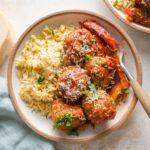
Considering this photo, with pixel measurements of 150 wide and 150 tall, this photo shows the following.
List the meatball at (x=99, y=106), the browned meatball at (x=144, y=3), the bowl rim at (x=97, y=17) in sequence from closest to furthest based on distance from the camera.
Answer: the meatball at (x=99, y=106)
the bowl rim at (x=97, y=17)
the browned meatball at (x=144, y=3)

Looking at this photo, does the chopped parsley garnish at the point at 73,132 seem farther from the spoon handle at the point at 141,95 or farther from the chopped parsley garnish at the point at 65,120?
the spoon handle at the point at 141,95

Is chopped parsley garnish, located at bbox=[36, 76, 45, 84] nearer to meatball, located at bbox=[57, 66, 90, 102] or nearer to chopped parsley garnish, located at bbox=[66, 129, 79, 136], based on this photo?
meatball, located at bbox=[57, 66, 90, 102]

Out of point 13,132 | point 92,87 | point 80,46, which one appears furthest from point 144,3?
point 13,132

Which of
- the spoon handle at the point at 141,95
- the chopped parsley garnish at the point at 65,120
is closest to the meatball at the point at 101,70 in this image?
the spoon handle at the point at 141,95

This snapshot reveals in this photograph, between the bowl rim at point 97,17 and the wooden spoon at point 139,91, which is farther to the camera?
the bowl rim at point 97,17

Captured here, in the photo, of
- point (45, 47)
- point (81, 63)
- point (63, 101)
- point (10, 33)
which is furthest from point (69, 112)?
point (10, 33)

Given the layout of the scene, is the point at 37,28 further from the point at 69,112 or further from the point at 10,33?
the point at 69,112

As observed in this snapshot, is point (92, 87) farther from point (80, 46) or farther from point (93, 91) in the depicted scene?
point (80, 46)
